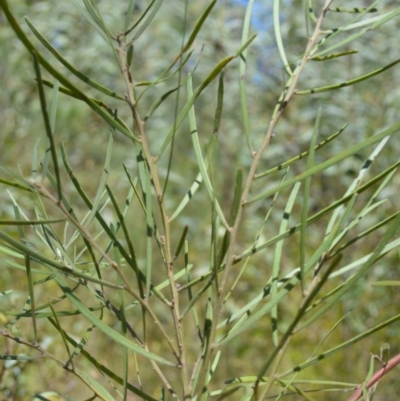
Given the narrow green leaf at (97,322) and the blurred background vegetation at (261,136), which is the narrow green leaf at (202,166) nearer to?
the narrow green leaf at (97,322)

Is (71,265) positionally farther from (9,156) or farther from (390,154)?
(9,156)

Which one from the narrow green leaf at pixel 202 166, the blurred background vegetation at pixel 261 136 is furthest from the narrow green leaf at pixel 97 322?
the blurred background vegetation at pixel 261 136

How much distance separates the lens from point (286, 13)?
2383 millimetres

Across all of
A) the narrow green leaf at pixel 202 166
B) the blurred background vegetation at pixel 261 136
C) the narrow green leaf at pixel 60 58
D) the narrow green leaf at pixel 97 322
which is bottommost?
the narrow green leaf at pixel 97 322

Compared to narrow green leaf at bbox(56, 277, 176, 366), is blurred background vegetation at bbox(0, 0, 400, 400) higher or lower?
higher

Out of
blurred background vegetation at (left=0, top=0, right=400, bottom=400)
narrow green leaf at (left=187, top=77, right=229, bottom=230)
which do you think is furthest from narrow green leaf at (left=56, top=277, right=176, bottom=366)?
blurred background vegetation at (left=0, top=0, right=400, bottom=400)

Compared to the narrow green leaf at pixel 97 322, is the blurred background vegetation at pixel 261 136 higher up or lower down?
higher up

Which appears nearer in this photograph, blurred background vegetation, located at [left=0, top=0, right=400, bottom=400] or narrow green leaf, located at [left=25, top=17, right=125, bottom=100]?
narrow green leaf, located at [left=25, top=17, right=125, bottom=100]

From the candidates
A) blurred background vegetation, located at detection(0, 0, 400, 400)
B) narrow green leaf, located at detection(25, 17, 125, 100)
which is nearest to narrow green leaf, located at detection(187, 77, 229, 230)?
narrow green leaf, located at detection(25, 17, 125, 100)

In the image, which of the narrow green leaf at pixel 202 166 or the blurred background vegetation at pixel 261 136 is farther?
the blurred background vegetation at pixel 261 136

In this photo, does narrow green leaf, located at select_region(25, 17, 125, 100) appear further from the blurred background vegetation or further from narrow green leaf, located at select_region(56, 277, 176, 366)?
the blurred background vegetation

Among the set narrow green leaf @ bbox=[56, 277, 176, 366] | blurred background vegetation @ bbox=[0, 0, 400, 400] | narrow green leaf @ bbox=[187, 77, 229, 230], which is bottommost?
narrow green leaf @ bbox=[56, 277, 176, 366]

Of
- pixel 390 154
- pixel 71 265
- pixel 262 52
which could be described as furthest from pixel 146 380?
pixel 71 265

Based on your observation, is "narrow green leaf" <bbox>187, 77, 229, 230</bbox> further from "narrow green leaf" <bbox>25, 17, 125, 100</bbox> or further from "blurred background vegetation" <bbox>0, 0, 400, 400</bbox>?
"blurred background vegetation" <bbox>0, 0, 400, 400</bbox>
